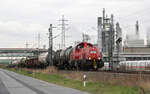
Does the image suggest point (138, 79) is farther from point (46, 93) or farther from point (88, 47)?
point (88, 47)

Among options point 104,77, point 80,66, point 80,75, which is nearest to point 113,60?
point 80,66

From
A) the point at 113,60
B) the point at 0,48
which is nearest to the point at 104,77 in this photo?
the point at 113,60

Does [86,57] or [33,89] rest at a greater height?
[86,57]

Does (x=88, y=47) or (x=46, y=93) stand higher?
(x=88, y=47)

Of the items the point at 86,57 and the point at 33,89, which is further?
the point at 86,57

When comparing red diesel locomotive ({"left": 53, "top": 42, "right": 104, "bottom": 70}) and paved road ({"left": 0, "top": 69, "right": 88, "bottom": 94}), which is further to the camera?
red diesel locomotive ({"left": 53, "top": 42, "right": 104, "bottom": 70})

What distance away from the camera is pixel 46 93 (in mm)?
16969

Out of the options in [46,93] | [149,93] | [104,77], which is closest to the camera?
[149,93]

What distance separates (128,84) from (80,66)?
15276 millimetres

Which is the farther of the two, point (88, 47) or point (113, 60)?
point (113, 60)

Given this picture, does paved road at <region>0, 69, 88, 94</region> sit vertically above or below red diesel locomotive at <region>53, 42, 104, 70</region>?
below

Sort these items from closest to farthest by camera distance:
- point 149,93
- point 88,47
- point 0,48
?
point 149,93 < point 88,47 < point 0,48

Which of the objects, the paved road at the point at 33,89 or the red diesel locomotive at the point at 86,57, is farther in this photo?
the red diesel locomotive at the point at 86,57

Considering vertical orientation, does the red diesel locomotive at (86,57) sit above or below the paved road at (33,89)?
above
